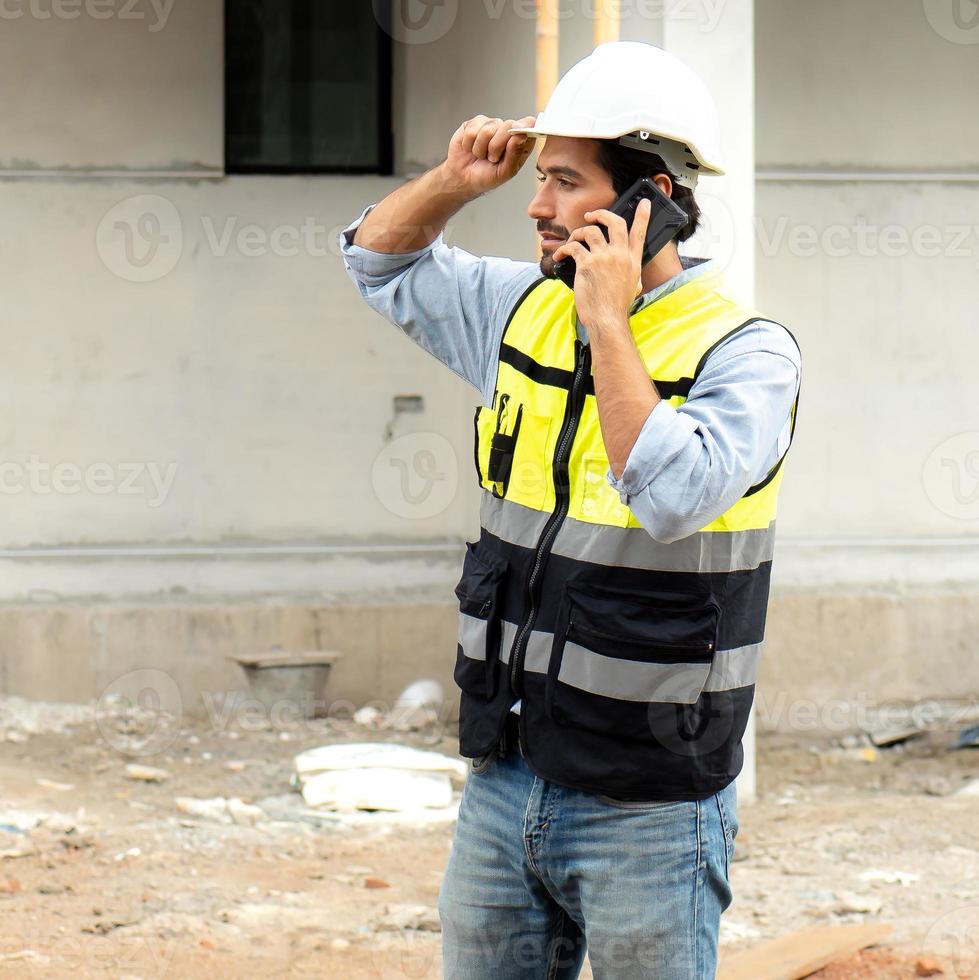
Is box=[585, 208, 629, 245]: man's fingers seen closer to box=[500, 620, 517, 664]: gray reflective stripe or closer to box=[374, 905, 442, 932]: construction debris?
box=[500, 620, 517, 664]: gray reflective stripe

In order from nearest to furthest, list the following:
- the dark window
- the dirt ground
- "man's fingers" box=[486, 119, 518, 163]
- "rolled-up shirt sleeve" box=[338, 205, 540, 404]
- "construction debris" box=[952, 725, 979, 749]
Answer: "man's fingers" box=[486, 119, 518, 163]
"rolled-up shirt sleeve" box=[338, 205, 540, 404]
the dirt ground
"construction debris" box=[952, 725, 979, 749]
the dark window

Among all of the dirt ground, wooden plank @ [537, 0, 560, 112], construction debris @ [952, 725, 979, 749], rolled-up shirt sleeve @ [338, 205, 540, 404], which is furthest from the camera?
construction debris @ [952, 725, 979, 749]

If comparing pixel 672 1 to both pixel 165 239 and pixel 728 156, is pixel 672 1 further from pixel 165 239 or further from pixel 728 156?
pixel 165 239

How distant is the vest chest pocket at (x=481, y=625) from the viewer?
226cm

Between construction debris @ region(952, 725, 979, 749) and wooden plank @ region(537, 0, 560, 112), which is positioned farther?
construction debris @ region(952, 725, 979, 749)

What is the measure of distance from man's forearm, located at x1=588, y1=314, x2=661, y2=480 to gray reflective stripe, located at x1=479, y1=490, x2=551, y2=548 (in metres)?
0.28

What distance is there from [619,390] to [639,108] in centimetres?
53

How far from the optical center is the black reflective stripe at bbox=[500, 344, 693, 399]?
213cm

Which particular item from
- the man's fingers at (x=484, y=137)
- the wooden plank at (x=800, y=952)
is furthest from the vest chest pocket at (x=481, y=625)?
the wooden plank at (x=800, y=952)

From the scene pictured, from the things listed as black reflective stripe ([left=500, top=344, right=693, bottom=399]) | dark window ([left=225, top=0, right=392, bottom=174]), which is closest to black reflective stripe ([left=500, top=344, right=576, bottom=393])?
black reflective stripe ([left=500, top=344, right=693, bottom=399])

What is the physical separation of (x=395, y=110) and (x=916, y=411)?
344 centimetres

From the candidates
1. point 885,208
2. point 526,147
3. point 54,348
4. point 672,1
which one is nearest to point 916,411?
point 885,208

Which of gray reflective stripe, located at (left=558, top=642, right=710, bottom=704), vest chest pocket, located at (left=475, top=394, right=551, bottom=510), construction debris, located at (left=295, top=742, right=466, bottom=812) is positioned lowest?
Answer: construction debris, located at (left=295, top=742, right=466, bottom=812)

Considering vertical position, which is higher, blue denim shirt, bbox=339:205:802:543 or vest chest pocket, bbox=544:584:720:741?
blue denim shirt, bbox=339:205:802:543
